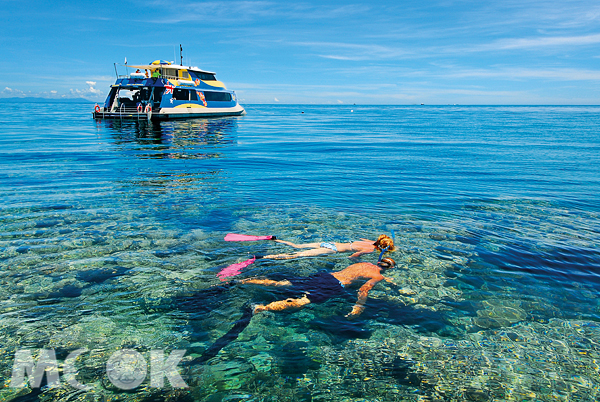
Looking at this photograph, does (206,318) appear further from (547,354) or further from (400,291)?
(547,354)

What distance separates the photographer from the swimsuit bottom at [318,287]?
4949 mm

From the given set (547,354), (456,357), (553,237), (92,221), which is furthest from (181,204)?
(553,237)

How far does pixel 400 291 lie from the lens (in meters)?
5.28

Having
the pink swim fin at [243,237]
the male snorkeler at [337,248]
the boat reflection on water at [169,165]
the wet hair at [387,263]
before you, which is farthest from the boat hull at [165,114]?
the wet hair at [387,263]

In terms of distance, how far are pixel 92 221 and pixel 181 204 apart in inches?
88.1

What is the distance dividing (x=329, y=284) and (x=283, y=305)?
89cm

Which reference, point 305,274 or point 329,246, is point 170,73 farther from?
point 305,274

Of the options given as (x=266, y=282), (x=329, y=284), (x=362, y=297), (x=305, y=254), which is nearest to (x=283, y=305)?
(x=266, y=282)

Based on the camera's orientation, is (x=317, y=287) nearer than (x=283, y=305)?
No

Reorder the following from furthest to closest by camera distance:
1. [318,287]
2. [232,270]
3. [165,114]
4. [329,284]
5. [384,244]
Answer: [165,114] → [384,244] → [232,270] → [329,284] → [318,287]

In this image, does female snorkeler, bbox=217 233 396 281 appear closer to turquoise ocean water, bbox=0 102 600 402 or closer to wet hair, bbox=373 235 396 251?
wet hair, bbox=373 235 396 251

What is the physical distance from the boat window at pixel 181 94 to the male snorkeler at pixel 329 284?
35314mm

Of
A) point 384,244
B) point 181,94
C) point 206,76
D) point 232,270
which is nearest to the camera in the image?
point 232,270

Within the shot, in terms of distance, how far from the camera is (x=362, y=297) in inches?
197
